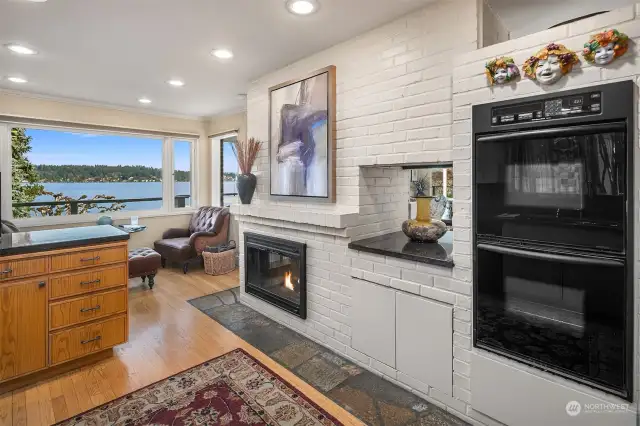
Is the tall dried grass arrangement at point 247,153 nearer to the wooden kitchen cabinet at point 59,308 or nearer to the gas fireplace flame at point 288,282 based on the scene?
the gas fireplace flame at point 288,282

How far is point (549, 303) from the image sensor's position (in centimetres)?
161

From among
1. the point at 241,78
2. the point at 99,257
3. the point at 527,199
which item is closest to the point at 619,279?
the point at 527,199

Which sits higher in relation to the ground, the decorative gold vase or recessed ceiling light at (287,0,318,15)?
recessed ceiling light at (287,0,318,15)

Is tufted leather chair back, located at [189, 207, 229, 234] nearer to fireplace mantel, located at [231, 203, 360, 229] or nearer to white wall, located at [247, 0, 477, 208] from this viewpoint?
fireplace mantel, located at [231, 203, 360, 229]

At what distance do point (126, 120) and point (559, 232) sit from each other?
552 centimetres

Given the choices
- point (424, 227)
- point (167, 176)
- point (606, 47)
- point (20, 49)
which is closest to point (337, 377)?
point (424, 227)

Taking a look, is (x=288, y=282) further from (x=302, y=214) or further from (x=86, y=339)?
(x=86, y=339)

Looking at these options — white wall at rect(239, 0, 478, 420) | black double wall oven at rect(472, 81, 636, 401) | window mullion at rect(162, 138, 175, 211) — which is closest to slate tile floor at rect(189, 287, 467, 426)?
white wall at rect(239, 0, 478, 420)

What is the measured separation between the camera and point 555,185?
1.56 metres

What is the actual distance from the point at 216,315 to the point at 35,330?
4.83 feet

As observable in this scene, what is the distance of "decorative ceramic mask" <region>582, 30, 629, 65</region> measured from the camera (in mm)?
1342

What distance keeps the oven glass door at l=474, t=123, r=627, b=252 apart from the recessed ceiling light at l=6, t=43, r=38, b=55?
3523 millimetres

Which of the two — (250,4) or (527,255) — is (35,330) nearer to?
(250,4)

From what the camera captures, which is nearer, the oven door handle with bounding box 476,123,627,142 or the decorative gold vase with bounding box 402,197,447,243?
the oven door handle with bounding box 476,123,627,142
